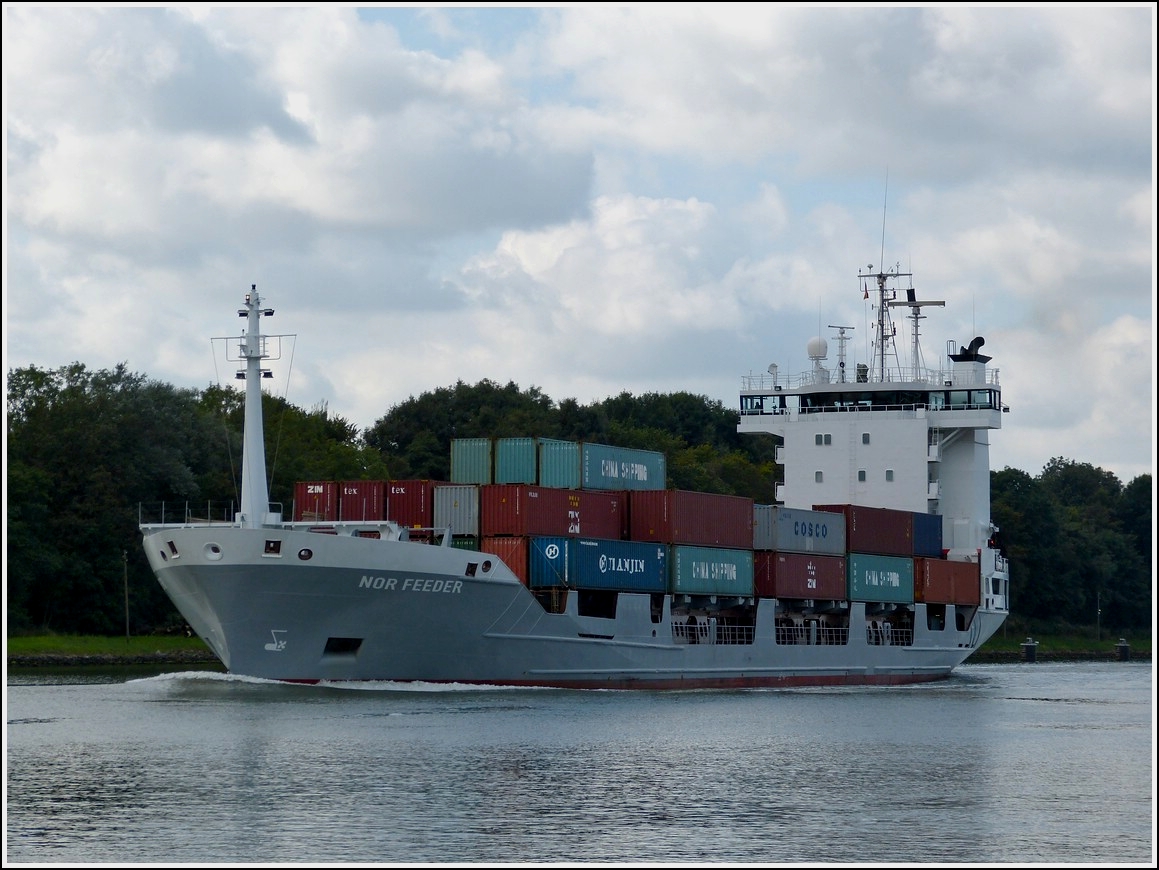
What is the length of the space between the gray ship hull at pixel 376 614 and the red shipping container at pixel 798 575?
6606 mm

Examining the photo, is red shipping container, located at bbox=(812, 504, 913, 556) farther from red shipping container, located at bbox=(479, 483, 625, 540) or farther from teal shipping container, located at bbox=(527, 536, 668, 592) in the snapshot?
red shipping container, located at bbox=(479, 483, 625, 540)

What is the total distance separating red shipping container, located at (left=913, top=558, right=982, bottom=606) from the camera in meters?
61.6

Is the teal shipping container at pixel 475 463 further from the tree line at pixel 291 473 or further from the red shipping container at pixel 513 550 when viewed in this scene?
the tree line at pixel 291 473

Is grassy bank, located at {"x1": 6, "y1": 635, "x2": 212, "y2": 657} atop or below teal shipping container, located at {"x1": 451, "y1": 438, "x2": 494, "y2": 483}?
below

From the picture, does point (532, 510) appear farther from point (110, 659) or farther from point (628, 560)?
point (110, 659)

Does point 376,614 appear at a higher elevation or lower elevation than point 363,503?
lower

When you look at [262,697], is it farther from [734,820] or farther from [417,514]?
[734,820]

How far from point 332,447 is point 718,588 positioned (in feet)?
143

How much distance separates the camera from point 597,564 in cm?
4531

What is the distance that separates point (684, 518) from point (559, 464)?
4992 mm

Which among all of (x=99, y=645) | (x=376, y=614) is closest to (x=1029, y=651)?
(x=99, y=645)

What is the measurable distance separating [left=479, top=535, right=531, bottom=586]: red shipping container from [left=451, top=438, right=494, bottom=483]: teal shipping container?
2293mm

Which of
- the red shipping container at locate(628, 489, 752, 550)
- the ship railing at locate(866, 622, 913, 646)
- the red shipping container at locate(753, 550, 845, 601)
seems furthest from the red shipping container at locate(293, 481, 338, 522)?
the ship railing at locate(866, 622, 913, 646)

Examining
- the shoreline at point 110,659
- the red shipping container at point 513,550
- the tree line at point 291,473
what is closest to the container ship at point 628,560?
the red shipping container at point 513,550
